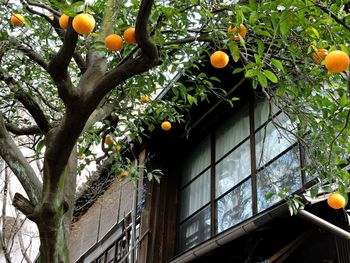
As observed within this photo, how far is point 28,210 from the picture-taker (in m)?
3.85

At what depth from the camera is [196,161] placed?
9750 millimetres

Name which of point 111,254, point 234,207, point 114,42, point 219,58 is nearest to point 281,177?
point 234,207

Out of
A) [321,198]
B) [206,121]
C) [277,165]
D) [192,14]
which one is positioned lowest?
[321,198]

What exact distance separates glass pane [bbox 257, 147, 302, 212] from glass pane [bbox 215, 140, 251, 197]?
1.99 feet

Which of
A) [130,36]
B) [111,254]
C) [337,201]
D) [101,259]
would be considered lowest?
[337,201]

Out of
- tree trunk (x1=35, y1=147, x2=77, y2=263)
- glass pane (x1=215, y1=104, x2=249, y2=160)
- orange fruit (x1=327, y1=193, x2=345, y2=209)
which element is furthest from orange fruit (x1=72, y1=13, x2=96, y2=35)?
glass pane (x1=215, y1=104, x2=249, y2=160)

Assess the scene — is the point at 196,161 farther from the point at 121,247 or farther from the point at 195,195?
the point at 121,247

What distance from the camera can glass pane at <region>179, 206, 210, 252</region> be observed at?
8633 millimetres

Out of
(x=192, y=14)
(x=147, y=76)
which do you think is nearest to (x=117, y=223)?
(x=147, y=76)

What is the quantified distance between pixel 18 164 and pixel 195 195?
557 cm

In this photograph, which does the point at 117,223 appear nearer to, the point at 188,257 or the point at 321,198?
the point at 188,257

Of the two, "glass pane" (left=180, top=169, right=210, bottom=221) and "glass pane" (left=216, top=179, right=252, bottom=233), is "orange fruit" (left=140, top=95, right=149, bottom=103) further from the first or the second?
"glass pane" (left=180, top=169, right=210, bottom=221)

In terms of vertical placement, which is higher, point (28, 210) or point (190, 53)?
point (190, 53)

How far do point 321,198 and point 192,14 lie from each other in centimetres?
241
